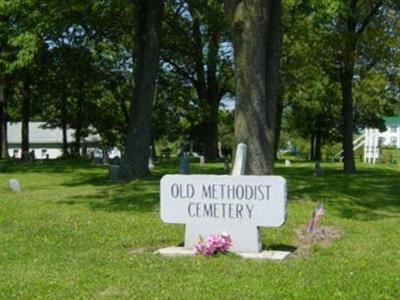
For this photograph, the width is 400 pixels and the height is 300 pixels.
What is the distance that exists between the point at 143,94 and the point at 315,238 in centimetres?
1132

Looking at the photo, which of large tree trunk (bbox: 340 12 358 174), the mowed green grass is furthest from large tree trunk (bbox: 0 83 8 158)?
the mowed green grass

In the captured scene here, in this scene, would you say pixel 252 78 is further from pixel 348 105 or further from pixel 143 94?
pixel 348 105

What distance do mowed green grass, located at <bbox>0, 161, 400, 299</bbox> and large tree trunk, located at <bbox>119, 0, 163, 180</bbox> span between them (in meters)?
4.22

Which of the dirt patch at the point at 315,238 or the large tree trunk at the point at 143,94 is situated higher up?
the large tree trunk at the point at 143,94

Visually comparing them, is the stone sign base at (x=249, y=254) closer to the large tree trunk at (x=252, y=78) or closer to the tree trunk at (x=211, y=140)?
the large tree trunk at (x=252, y=78)

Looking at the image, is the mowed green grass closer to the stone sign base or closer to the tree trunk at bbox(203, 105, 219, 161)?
the stone sign base

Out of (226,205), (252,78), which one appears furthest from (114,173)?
(226,205)

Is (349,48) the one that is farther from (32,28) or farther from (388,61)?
(32,28)

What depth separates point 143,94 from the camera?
69.7 feet

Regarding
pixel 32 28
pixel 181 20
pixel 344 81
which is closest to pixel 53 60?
pixel 181 20

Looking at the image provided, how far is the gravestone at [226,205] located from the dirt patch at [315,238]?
2.24 ft

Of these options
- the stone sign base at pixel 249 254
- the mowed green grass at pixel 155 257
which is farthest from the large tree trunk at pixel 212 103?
the stone sign base at pixel 249 254

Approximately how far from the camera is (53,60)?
3803 centimetres

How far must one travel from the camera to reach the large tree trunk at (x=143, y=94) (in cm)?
2128
